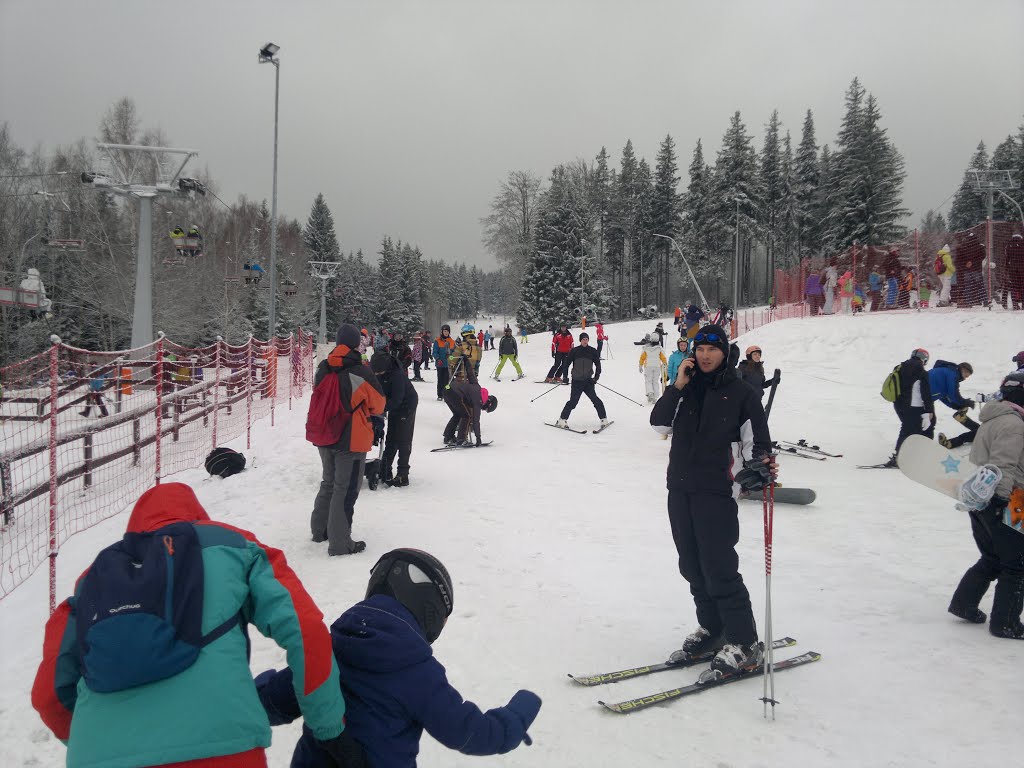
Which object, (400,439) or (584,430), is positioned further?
(584,430)

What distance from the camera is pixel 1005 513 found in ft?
12.8

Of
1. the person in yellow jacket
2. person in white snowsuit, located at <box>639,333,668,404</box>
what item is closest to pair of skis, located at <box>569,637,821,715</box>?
person in white snowsuit, located at <box>639,333,668,404</box>

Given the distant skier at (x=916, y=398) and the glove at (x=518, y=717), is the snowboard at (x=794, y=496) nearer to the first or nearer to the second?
the distant skier at (x=916, y=398)

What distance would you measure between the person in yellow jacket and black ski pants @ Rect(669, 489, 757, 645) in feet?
57.1

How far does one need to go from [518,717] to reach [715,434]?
2.29m

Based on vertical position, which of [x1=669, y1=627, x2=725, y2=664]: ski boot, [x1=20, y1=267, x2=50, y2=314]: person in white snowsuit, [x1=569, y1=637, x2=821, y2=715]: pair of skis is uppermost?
[x1=20, y1=267, x2=50, y2=314]: person in white snowsuit

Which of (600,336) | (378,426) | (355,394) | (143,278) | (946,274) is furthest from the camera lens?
(600,336)

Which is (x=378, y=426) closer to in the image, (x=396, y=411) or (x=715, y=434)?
(x=396, y=411)

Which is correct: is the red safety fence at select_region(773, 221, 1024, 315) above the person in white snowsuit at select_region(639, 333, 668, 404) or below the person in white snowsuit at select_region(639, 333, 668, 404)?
above

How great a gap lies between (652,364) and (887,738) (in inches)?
513

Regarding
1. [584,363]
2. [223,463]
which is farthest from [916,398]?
[223,463]

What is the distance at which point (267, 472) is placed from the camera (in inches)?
325

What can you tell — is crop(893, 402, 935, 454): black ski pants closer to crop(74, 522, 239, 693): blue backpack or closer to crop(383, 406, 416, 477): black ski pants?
crop(383, 406, 416, 477): black ski pants

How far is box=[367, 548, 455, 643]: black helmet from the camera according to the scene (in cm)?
195
